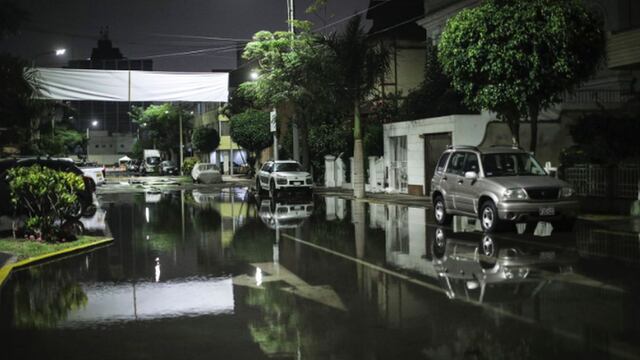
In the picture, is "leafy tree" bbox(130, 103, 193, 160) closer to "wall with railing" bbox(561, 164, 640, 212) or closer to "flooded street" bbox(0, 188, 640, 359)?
"wall with railing" bbox(561, 164, 640, 212)

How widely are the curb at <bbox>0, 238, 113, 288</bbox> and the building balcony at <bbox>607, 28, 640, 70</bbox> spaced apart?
54.6ft

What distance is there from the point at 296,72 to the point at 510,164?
17831 mm

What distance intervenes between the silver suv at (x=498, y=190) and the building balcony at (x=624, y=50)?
8356mm

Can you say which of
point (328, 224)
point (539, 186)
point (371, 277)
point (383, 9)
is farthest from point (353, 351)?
point (383, 9)

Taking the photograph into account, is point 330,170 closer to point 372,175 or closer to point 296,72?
point 372,175

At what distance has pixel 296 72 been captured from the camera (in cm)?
3209

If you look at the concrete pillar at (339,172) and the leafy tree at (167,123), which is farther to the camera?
the leafy tree at (167,123)

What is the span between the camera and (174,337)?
688 cm

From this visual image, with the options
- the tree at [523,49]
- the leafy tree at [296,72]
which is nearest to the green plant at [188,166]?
the leafy tree at [296,72]

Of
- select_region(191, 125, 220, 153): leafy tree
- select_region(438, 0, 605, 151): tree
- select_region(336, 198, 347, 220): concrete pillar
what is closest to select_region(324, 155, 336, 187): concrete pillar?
select_region(336, 198, 347, 220): concrete pillar

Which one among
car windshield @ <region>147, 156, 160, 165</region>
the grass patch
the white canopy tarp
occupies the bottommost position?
the grass patch

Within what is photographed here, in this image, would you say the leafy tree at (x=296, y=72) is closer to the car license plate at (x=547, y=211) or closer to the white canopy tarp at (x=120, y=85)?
the white canopy tarp at (x=120, y=85)

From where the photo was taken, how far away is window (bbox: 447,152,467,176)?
1636cm

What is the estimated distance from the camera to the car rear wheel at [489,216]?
1454 centimetres
